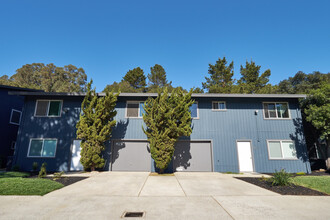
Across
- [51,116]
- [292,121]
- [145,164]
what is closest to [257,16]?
[292,121]

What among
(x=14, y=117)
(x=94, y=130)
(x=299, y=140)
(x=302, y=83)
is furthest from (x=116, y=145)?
(x=302, y=83)

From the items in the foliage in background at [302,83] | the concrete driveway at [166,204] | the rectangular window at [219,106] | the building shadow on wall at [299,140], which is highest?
the foliage in background at [302,83]

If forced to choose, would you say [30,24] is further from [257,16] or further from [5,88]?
[257,16]

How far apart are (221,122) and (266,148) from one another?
3.27 m

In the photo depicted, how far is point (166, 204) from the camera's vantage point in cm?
436

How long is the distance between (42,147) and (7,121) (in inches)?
195

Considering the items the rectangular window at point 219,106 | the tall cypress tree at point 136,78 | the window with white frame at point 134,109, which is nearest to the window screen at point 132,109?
the window with white frame at point 134,109

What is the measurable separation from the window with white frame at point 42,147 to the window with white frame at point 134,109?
16.8 feet

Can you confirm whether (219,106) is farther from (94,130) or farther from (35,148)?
(35,148)

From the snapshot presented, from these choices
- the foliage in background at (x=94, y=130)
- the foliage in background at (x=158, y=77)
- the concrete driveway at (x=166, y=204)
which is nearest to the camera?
the concrete driveway at (x=166, y=204)

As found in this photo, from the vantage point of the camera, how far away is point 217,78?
96.3ft

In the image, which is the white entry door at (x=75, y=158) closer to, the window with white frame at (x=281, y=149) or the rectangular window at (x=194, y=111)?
the rectangular window at (x=194, y=111)

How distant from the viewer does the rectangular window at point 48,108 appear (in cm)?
1095

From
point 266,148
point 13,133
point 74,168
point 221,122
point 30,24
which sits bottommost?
point 74,168
